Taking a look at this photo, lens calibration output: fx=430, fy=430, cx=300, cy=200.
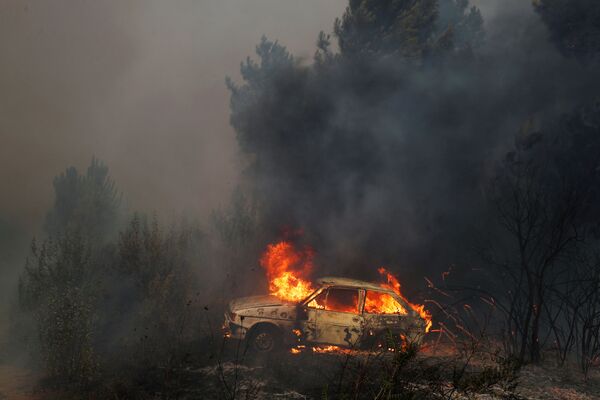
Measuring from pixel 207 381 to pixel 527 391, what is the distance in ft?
17.6

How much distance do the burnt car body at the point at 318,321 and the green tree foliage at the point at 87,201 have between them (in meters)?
12.3

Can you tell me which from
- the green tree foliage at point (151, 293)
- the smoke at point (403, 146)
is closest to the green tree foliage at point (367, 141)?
the smoke at point (403, 146)

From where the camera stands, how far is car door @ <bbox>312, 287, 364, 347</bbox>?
8.60 m

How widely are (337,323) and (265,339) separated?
1472mm

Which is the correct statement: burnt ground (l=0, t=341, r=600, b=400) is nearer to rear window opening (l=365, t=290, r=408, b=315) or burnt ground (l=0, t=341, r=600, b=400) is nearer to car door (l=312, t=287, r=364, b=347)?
car door (l=312, t=287, r=364, b=347)

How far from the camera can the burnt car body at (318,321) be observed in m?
8.54

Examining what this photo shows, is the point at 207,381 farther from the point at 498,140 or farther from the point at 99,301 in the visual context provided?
the point at 498,140

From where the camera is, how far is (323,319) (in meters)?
8.66

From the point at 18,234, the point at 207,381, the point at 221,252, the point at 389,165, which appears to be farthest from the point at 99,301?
the point at 18,234

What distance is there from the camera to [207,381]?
275 inches

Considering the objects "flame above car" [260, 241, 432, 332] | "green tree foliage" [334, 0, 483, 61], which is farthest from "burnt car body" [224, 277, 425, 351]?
"green tree foliage" [334, 0, 483, 61]

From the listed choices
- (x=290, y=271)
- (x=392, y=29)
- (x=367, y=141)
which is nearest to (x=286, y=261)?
(x=290, y=271)

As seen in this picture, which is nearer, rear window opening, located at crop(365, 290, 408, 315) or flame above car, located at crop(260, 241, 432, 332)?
rear window opening, located at crop(365, 290, 408, 315)

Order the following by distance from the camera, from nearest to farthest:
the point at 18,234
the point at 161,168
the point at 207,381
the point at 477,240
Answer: the point at 207,381 < the point at 477,240 < the point at 18,234 < the point at 161,168
